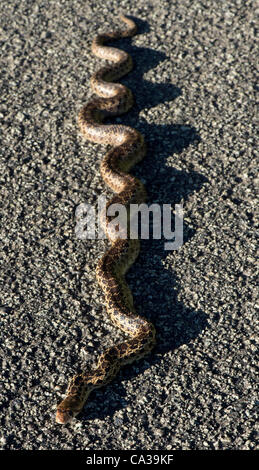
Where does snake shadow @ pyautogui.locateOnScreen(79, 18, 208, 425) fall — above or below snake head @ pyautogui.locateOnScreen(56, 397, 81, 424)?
above

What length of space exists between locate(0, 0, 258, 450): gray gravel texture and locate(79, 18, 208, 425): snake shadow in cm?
1

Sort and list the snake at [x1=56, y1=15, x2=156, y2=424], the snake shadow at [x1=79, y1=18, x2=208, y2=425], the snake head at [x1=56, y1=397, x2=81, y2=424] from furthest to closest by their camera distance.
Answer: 1. the snake shadow at [x1=79, y1=18, x2=208, y2=425]
2. the snake at [x1=56, y1=15, x2=156, y2=424]
3. the snake head at [x1=56, y1=397, x2=81, y2=424]

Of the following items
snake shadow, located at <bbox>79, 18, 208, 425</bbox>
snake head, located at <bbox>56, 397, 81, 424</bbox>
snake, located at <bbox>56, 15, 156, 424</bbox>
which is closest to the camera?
snake head, located at <bbox>56, 397, 81, 424</bbox>

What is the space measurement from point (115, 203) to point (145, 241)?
20.5 inches

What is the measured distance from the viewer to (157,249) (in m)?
6.20

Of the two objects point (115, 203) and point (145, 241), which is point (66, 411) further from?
point (115, 203)

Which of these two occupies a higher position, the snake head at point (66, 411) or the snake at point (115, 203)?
the snake at point (115, 203)

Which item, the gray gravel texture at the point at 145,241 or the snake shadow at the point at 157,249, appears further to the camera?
the snake shadow at the point at 157,249

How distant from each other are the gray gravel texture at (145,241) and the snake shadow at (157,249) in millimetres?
13

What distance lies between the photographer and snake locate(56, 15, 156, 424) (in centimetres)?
503

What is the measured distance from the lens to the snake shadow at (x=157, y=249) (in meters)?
5.14

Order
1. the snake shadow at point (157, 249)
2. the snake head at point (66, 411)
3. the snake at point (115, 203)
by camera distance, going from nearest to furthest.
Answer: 1. the snake head at point (66, 411)
2. the snake at point (115, 203)
3. the snake shadow at point (157, 249)

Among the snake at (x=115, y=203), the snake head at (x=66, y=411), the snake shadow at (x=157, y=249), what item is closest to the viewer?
the snake head at (x=66, y=411)

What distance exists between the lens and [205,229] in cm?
632
